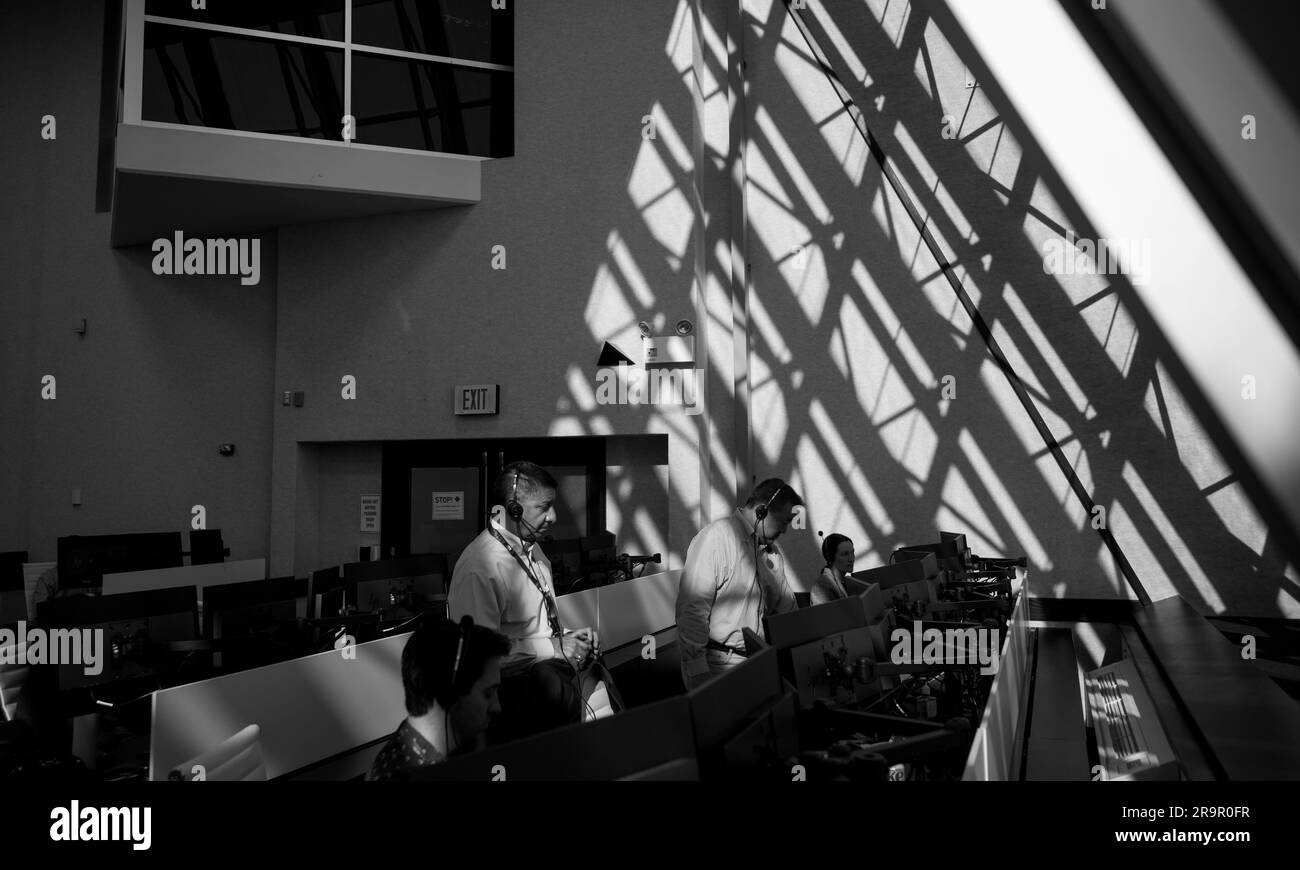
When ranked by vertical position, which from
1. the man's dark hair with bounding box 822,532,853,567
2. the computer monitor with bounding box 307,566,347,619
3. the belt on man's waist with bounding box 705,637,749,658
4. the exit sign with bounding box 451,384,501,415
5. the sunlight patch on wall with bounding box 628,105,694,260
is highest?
the sunlight patch on wall with bounding box 628,105,694,260

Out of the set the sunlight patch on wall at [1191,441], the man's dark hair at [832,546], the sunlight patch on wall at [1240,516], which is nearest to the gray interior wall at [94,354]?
the man's dark hair at [832,546]

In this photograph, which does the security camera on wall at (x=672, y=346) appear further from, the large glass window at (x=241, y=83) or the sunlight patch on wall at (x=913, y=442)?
the large glass window at (x=241, y=83)

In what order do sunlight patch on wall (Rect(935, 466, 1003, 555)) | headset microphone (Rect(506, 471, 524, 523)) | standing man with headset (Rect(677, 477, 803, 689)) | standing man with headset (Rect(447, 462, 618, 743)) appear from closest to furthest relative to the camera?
standing man with headset (Rect(447, 462, 618, 743)) < headset microphone (Rect(506, 471, 524, 523)) < standing man with headset (Rect(677, 477, 803, 689)) < sunlight patch on wall (Rect(935, 466, 1003, 555))

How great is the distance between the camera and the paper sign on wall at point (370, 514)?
10.0 m

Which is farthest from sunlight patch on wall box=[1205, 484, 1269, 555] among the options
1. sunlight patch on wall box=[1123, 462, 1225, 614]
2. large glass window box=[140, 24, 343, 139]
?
large glass window box=[140, 24, 343, 139]

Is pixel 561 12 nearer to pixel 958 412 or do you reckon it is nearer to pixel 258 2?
pixel 258 2

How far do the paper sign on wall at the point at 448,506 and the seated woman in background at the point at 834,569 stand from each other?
544cm

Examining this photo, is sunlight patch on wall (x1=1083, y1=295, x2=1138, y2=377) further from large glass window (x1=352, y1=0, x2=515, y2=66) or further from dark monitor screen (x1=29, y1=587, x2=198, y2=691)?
dark monitor screen (x1=29, y1=587, x2=198, y2=691)

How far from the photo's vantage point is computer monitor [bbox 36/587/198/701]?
3730 millimetres

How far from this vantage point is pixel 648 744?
4.92 feet

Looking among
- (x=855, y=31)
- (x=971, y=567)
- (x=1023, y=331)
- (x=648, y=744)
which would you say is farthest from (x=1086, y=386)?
(x=648, y=744)

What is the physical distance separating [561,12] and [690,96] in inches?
71.3
